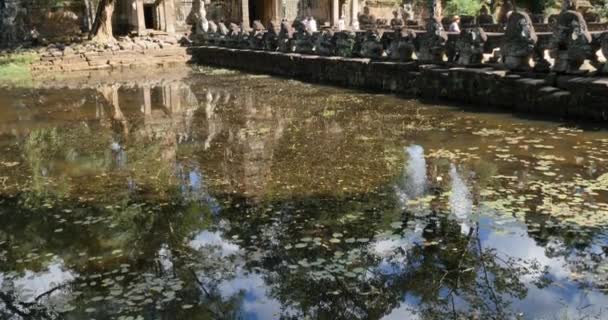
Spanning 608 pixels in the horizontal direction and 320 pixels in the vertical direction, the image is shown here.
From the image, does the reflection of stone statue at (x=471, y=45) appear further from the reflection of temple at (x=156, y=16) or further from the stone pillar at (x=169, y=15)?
the stone pillar at (x=169, y=15)

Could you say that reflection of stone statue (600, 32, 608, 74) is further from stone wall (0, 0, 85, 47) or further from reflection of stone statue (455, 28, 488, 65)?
stone wall (0, 0, 85, 47)

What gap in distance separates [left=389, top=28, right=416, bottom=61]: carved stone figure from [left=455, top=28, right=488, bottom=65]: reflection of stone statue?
170 cm

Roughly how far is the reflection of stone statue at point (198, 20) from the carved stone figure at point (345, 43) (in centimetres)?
1331

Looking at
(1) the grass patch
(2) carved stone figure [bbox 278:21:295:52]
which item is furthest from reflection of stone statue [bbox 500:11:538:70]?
(1) the grass patch

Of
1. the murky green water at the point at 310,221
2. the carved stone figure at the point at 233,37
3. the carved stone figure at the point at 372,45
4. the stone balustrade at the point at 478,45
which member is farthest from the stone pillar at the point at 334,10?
the murky green water at the point at 310,221

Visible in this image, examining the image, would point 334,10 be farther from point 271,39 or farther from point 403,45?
point 403,45

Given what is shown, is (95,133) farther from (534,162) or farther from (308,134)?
(534,162)

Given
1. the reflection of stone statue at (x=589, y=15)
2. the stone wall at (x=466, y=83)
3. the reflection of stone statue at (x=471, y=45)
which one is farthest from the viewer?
the reflection of stone statue at (x=589, y=15)

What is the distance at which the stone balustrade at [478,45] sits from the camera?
991 cm

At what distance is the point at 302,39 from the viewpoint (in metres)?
18.9

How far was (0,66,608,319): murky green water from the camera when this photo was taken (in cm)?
440

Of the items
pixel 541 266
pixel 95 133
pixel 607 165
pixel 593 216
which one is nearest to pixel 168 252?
pixel 541 266

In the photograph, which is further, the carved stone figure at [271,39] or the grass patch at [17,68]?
the grass patch at [17,68]

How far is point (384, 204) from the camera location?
6.34 metres
